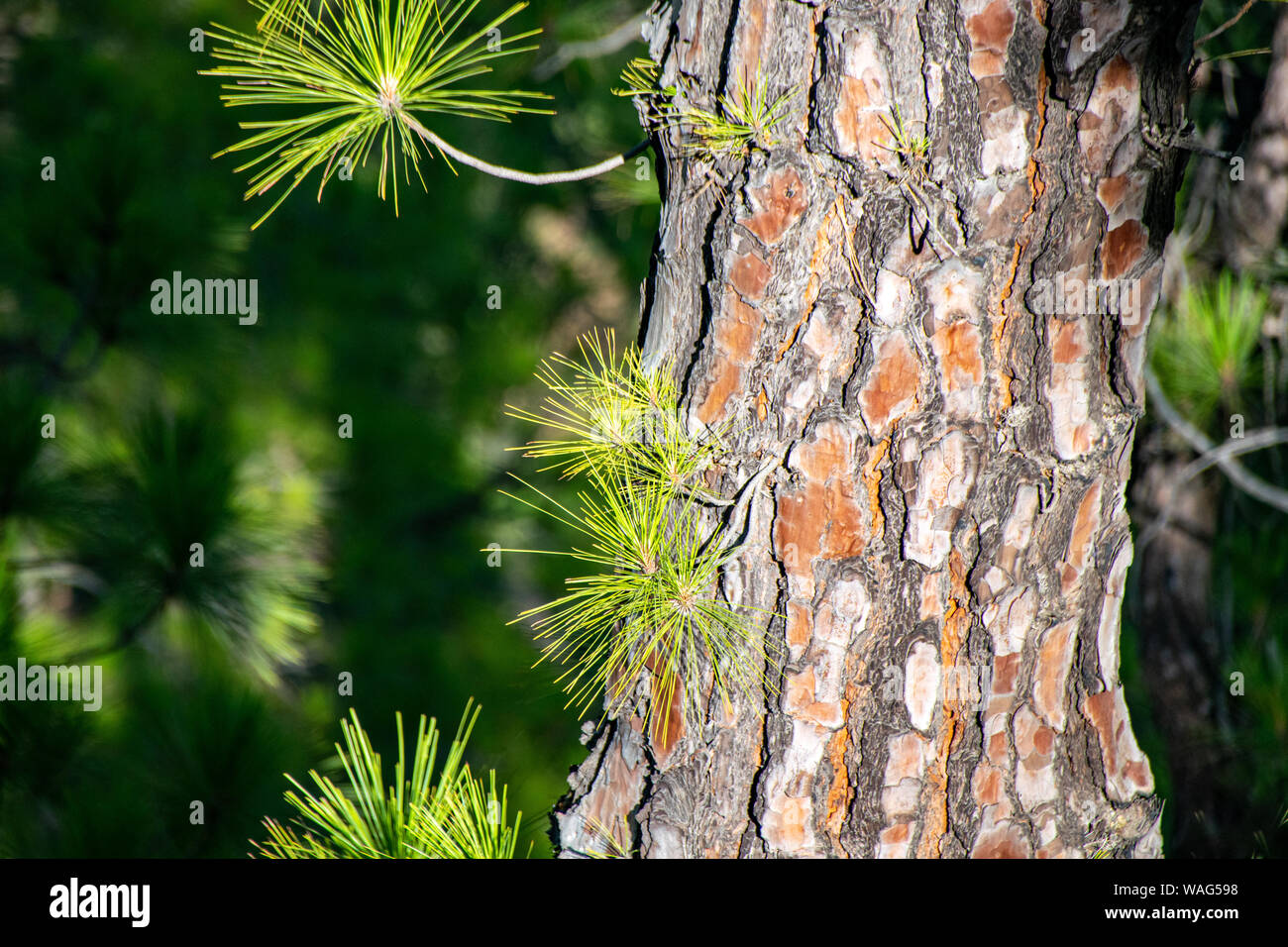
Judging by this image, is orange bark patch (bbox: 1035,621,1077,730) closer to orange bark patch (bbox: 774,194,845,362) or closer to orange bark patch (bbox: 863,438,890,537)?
orange bark patch (bbox: 863,438,890,537)

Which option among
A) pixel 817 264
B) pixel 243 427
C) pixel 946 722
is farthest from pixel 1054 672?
pixel 243 427

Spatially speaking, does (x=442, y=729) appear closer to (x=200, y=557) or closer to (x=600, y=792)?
(x=200, y=557)

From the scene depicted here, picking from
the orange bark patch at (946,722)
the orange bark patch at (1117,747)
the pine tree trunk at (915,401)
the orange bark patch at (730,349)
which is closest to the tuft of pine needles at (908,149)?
the pine tree trunk at (915,401)

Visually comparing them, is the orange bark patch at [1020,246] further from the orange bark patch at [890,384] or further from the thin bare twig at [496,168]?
the thin bare twig at [496,168]

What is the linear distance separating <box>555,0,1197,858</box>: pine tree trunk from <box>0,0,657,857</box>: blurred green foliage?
405 millimetres

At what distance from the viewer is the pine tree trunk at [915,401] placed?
45 cm

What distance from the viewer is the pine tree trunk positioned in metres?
0.45

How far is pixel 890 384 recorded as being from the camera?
47cm

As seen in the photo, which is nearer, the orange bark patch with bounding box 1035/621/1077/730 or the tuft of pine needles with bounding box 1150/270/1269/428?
the orange bark patch with bounding box 1035/621/1077/730

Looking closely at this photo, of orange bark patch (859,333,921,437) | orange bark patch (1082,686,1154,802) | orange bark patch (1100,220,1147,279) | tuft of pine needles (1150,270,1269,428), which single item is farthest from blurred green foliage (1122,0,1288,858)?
orange bark patch (859,333,921,437)
